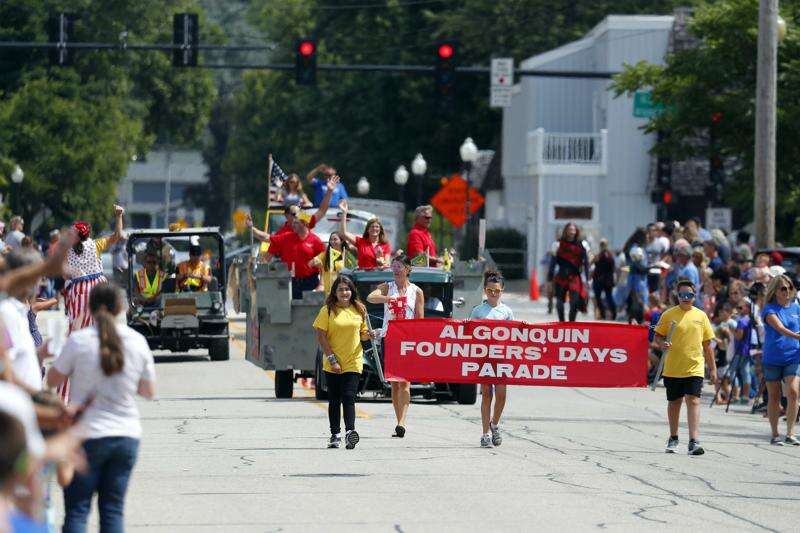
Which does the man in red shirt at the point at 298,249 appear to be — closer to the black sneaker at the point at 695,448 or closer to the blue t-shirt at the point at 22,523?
the black sneaker at the point at 695,448

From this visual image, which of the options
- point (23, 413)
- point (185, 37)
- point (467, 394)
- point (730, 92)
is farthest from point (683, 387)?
point (185, 37)

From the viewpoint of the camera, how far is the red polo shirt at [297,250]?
71.5 ft

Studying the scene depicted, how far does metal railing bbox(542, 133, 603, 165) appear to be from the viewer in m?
57.4

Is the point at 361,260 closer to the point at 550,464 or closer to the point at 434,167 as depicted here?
the point at 550,464

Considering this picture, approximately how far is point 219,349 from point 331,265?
5.73 meters

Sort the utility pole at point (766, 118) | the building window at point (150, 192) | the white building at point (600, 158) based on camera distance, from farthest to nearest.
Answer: the building window at point (150, 192) < the white building at point (600, 158) < the utility pole at point (766, 118)

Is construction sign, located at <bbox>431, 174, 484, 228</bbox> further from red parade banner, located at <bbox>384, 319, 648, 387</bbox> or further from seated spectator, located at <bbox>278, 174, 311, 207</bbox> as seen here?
red parade banner, located at <bbox>384, 319, 648, 387</bbox>

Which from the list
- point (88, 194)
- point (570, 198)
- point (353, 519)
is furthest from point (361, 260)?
point (88, 194)

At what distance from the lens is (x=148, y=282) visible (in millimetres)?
27484

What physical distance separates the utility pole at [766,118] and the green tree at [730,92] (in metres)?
5.65

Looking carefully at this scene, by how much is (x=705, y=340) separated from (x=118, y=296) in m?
8.84

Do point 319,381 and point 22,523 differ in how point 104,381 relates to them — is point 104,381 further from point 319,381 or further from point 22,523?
point 319,381

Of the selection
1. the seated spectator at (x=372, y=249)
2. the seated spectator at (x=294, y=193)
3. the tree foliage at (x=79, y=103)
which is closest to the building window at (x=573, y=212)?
the tree foliage at (x=79, y=103)

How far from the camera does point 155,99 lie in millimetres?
75188
